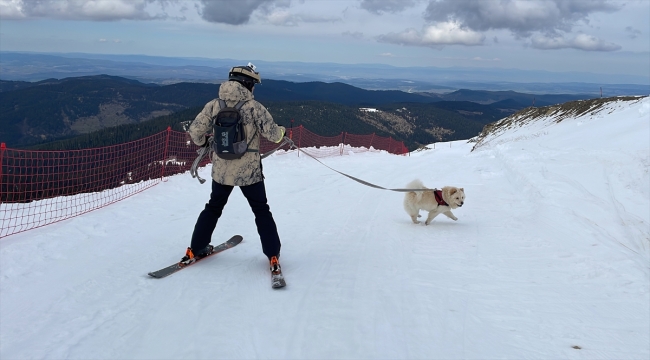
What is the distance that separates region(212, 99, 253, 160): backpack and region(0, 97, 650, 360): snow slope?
1321mm

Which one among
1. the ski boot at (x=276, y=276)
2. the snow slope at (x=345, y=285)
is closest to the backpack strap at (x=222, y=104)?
the ski boot at (x=276, y=276)

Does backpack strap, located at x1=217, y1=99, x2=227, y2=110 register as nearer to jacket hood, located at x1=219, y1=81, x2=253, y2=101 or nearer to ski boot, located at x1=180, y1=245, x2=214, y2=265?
jacket hood, located at x1=219, y1=81, x2=253, y2=101

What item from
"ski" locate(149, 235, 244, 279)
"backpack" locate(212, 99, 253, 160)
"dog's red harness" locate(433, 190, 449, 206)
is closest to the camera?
"backpack" locate(212, 99, 253, 160)

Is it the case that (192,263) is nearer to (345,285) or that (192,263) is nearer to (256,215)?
(256,215)

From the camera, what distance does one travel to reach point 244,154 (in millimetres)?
4266

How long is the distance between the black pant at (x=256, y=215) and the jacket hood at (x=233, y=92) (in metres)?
0.89

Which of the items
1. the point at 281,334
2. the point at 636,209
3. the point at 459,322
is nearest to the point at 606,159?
the point at 636,209

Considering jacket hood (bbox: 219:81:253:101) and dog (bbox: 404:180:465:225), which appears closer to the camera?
jacket hood (bbox: 219:81:253:101)

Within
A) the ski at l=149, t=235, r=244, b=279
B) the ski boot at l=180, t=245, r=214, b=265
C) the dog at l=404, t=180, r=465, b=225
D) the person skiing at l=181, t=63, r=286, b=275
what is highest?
the person skiing at l=181, t=63, r=286, b=275

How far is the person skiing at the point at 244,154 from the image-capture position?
4.16 metres

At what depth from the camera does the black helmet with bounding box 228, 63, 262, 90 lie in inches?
166

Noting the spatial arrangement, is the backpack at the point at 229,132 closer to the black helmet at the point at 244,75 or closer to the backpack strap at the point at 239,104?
the backpack strap at the point at 239,104

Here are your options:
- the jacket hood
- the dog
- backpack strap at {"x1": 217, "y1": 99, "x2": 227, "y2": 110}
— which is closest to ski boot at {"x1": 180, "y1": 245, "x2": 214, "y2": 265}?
backpack strap at {"x1": 217, "y1": 99, "x2": 227, "y2": 110}

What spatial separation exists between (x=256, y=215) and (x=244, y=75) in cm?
146
